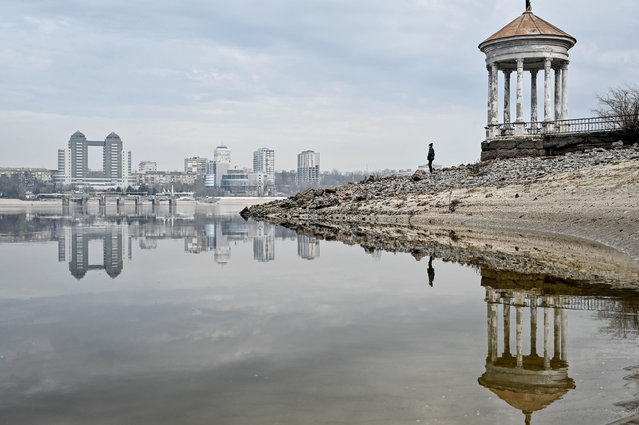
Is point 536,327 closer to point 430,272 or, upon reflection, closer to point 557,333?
point 557,333

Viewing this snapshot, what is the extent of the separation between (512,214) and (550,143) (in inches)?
654

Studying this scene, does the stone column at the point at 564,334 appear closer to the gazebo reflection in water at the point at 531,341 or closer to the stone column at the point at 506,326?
the gazebo reflection in water at the point at 531,341

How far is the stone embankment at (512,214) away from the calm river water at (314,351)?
386 cm

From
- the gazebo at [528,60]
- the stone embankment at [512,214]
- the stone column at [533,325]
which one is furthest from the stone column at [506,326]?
the gazebo at [528,60]

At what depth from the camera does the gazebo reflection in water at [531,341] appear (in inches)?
227

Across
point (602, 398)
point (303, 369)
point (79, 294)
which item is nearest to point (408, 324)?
point (303, 369)

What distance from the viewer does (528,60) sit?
47094 mm

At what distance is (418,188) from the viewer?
143 feet

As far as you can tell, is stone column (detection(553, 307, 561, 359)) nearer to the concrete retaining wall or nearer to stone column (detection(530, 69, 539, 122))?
the concrete retaining wall

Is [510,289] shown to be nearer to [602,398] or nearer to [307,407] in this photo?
[602,398]

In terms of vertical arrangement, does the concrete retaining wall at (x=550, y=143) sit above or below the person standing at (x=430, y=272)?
above

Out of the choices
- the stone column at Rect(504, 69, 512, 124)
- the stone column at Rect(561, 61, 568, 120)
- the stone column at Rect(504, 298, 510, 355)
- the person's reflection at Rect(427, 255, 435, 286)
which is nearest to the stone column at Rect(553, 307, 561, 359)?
the stone column at Rect(504, 298, 510, 355)

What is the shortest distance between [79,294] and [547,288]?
26.5 feet

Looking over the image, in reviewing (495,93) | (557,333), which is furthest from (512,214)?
(557,333)
